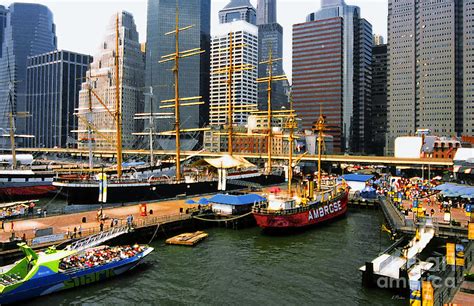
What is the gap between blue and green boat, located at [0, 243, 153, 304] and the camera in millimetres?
24125

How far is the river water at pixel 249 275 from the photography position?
84.3 feet

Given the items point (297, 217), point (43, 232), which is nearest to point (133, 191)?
point (43, 232)

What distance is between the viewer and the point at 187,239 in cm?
3819

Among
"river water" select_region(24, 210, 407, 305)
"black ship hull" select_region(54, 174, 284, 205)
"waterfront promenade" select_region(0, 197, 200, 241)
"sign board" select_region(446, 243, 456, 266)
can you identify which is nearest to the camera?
"sign board" select_region(446, 243, 456, 266)

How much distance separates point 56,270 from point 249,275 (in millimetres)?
13281

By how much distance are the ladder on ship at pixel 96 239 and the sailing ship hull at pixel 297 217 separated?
1368 centimetres

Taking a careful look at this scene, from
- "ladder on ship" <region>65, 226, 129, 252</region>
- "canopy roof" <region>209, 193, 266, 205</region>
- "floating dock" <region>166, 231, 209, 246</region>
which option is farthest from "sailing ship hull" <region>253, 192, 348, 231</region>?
"ladder on ship" <region>65, 226, 129, 252</region>

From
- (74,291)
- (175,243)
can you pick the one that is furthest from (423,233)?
(74,291)

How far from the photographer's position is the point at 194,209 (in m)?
46.8

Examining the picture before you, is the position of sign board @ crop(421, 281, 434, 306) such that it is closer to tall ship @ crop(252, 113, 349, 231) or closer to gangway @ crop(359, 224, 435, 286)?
gangway @ crop(359, 224, 435, 286)

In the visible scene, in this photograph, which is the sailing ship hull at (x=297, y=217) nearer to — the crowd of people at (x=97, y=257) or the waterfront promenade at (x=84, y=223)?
the waterfront promenade at (x=84, y=223)

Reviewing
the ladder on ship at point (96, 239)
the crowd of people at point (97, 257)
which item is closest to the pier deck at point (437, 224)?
the crowd of people at point (97, 257)

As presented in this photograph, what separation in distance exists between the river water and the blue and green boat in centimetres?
60

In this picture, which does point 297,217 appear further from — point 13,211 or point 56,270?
point 13,211
